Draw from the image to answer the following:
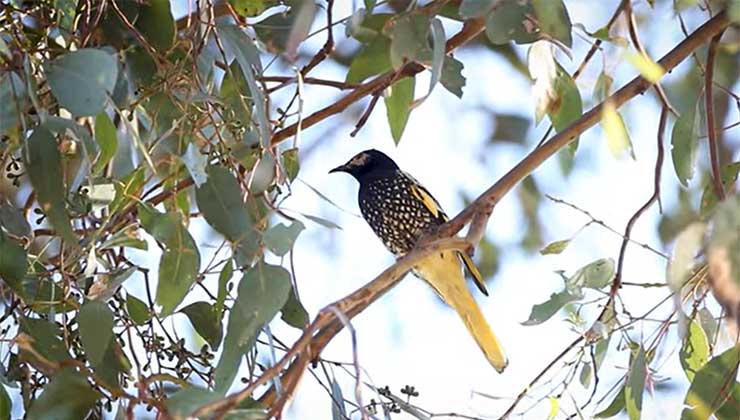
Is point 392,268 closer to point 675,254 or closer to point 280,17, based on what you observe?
point 675,254

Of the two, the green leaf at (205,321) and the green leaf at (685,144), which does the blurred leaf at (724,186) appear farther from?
the green leaf at (205,321)

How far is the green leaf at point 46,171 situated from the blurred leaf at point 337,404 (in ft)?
1.81

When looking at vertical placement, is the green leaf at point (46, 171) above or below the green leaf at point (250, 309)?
above

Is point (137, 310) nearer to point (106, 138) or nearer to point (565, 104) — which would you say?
point (106, 138)

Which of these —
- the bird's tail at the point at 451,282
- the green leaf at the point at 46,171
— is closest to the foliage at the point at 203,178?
the green leaf at the point at 46,171

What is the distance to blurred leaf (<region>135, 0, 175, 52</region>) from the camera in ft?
7.70

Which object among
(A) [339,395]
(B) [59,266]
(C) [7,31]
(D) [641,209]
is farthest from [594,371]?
(C) [7,31]

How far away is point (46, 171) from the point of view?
6.31 feet

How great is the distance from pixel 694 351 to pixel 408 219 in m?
1.30

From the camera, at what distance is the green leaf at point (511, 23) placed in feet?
6.68

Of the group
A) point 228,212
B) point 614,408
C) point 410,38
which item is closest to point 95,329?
point 228,212

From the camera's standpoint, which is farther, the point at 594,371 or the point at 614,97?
the point at 594,371

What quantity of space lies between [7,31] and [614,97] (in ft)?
3.04

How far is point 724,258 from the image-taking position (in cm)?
144
